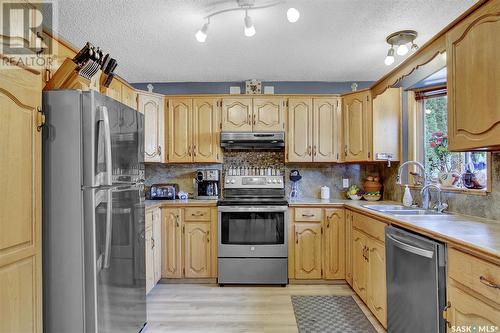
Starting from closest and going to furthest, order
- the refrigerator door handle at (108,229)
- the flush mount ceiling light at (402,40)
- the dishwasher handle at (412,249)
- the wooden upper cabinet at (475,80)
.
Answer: the wooden upper cabinet at (475,80) < the dishwasher handle at (412,249) < the refrigerator door handle at (108,229) < the flush mount ceiling light at (402,40)

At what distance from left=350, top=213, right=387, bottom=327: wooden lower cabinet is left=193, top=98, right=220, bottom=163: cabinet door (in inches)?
69.8

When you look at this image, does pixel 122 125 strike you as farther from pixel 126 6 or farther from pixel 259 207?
pixel 259 207

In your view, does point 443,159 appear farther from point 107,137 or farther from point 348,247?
point 107,137

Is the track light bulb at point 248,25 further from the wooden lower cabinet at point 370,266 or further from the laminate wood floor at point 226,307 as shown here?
the laminate wood floor at point 226,307

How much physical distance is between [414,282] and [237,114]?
256 cm

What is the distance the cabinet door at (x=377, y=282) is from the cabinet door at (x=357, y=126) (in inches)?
48.8

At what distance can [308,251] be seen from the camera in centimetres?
325

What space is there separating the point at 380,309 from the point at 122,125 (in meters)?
2.30

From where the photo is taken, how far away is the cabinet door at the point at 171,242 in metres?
3.30

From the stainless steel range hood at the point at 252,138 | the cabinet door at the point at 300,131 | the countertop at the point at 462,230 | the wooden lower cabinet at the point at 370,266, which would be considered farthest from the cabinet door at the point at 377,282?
the stainless steel range hood at the point at 252,138

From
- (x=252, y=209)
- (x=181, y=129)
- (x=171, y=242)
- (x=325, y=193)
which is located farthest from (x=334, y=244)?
(x=181, y=129)

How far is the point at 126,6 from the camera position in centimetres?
215

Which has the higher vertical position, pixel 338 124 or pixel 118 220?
pixel 338 124

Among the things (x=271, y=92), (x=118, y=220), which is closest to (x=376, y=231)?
(x=118, y=220)
